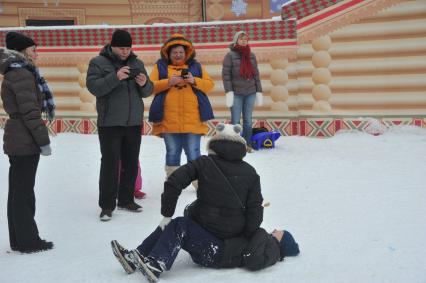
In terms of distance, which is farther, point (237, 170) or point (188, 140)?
point (188, 140)

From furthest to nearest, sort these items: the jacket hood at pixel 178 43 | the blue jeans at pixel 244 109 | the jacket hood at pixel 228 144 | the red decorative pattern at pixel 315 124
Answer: the red decorative pattern at pixel 315 124 → the blue jeans at pixel 244 109 → the jacket hood at pixel 178 43 → the jacket hood at pixel 228 144

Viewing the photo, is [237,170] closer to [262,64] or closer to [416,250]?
[416,250]

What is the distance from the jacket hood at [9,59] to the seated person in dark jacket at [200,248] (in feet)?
4.77

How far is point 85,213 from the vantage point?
5059 millimetres

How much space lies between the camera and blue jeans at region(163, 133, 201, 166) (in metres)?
5.32

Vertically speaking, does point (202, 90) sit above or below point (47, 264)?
above

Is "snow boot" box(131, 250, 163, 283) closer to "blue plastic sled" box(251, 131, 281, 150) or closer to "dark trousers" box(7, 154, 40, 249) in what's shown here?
"dark trousers" box(7, 154, 40, 249)

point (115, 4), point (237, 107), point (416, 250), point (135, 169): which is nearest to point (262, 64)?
point (237, 107)

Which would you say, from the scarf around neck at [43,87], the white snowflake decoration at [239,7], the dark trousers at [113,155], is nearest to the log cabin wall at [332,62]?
the dark trousers at [113,155]

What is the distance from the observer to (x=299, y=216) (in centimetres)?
477

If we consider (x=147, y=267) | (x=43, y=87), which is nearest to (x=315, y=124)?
(x=43, y=87)

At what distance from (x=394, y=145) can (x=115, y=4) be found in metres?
9.68

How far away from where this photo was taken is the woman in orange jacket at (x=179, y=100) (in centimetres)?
519

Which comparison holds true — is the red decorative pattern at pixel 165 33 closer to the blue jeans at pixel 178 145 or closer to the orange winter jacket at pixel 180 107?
the orange winter jacket at pixel 180 107
